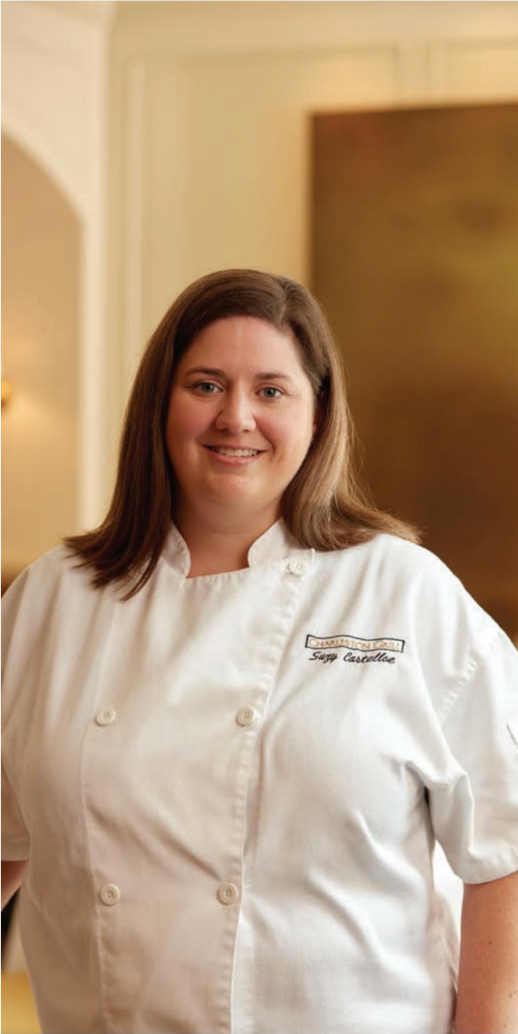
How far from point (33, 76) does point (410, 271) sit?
1.55 meters

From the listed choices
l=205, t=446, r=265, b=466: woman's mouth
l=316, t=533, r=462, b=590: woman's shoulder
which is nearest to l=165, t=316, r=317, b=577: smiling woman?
l=205, t=446, r=265, b=466: woman's mouth

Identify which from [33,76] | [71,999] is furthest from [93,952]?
[33,76]

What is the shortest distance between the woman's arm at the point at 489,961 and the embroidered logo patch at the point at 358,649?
27 centimetres

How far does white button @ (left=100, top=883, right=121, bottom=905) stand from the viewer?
130cm

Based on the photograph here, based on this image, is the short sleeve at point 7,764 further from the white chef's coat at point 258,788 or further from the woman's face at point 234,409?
the woman's face at point 234,409

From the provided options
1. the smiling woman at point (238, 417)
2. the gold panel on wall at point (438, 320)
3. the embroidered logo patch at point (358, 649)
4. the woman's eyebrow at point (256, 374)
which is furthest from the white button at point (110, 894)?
the gold panel on wall at point (438, 320)

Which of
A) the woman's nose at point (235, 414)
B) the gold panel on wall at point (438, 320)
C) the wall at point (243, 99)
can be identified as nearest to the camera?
the woman's nose at point (235, 414)

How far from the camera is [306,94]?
15.3 ft

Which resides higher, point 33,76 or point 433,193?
point 33,76

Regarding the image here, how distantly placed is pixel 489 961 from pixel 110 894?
41 cm

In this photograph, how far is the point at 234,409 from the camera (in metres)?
1.37

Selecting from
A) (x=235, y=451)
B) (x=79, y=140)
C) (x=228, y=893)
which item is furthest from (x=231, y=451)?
(x=79, y=140)

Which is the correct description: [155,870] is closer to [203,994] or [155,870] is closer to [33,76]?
[203,994]

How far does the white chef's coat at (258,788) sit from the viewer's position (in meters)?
1.28
